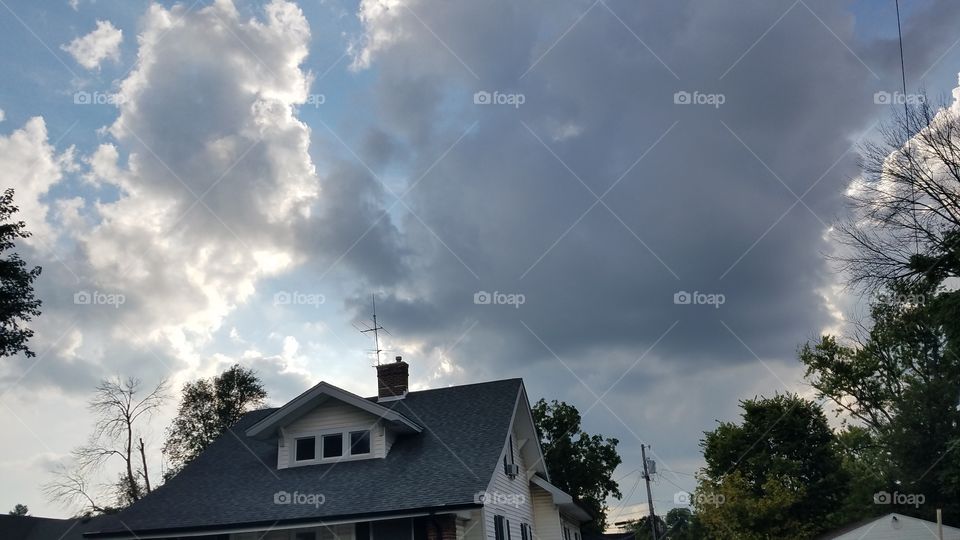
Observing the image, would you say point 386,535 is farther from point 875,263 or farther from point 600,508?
point 600,508

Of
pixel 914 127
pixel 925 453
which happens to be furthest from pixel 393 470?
pixel 925 453

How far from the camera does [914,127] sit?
22641 mm

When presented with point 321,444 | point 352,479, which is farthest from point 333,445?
point 352,479

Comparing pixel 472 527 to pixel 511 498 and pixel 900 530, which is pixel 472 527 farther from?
pixel 900 530

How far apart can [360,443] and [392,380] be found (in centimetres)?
467

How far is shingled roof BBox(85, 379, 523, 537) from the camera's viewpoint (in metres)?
18.1

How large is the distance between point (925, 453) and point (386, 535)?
2824 centimetres

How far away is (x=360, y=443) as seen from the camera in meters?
21.6

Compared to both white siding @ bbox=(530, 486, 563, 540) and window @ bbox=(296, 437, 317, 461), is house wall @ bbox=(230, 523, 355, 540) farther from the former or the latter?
white siding @ bbox=(530, 486, 563, 540)

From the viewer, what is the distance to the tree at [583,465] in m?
47.2

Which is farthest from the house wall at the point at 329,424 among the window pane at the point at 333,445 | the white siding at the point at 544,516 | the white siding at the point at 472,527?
the white siding at the point at 544,516

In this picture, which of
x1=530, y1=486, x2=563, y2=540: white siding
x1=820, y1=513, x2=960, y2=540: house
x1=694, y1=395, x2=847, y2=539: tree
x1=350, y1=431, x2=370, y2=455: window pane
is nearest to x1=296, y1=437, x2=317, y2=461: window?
x1=350, y1=431, x2=370, y2=455: window pane

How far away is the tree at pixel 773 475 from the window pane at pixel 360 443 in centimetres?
2822

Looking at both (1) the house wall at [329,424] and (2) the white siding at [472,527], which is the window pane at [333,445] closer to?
(1) the house wall at [329,424]
